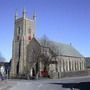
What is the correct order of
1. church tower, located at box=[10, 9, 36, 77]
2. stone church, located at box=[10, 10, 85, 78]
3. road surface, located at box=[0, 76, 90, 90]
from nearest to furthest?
road surface, located at box=[0, 76, 90, 90] → stone church, located at box=[10, 10, 85, 78] → church tower, located at box=[10, 9, 36, 77]

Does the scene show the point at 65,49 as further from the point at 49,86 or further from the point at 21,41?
the point at 49,86

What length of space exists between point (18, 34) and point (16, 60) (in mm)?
9195

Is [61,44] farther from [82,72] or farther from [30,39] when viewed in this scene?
[82,72]

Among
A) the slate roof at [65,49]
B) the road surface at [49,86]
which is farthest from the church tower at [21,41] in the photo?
the road surface at [49,86]

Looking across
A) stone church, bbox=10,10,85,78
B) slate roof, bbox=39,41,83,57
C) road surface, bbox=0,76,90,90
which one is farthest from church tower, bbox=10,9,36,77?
road surface, bbox=0,76,90,90

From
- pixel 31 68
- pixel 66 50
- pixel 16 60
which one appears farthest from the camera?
pixel 66 50

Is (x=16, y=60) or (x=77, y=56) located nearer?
(x=16, y=60)

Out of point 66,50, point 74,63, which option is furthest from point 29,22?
point 74,63

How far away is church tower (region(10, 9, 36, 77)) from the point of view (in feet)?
274

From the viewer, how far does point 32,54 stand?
266 feet

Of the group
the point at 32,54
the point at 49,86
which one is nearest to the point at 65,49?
the point at 32,54

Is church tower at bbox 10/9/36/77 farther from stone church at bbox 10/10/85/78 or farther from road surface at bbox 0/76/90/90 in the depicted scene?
road surface at bbox 0/76/90/90

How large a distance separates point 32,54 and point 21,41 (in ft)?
21.5

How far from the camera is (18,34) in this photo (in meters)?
86.0
